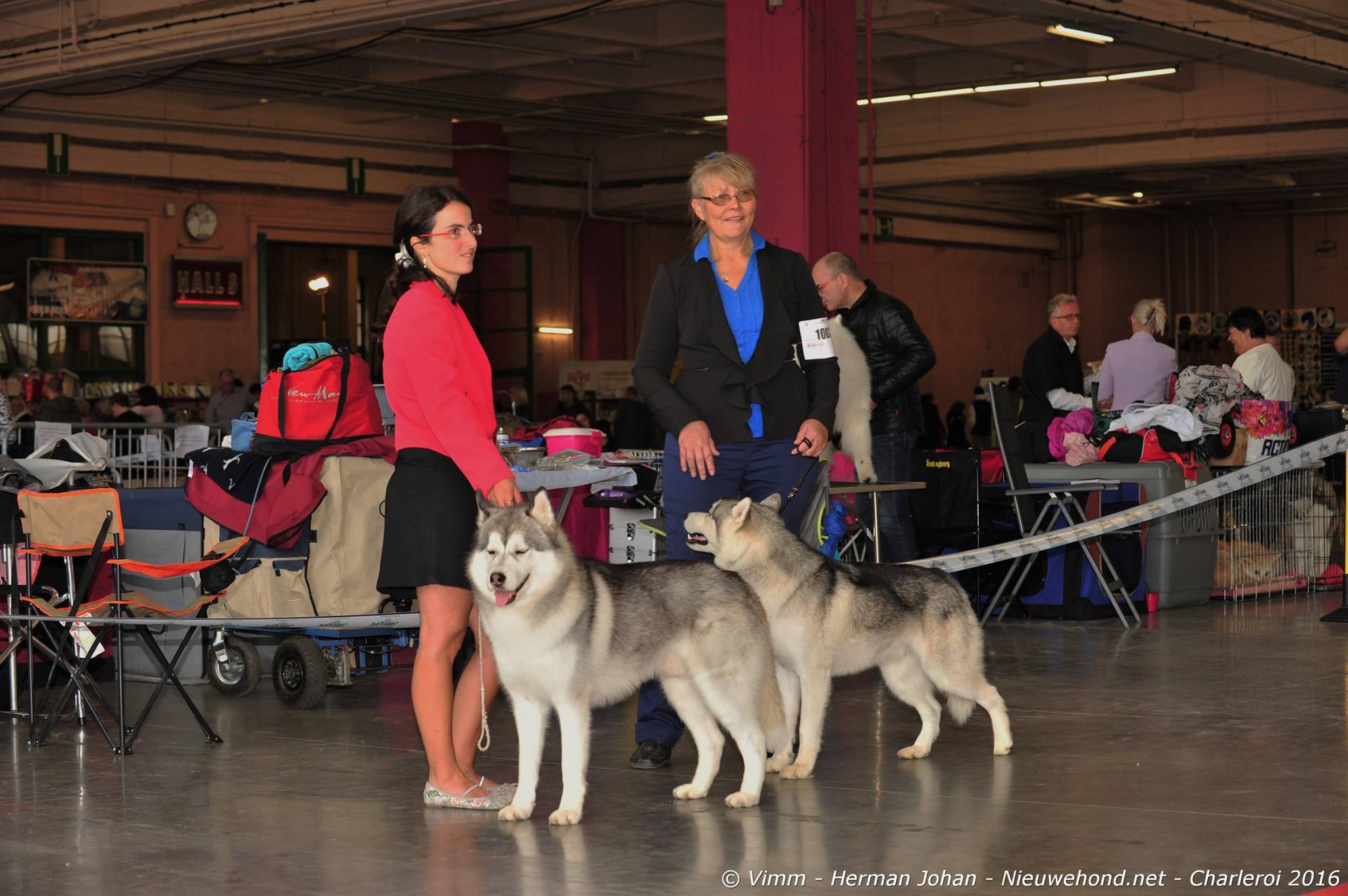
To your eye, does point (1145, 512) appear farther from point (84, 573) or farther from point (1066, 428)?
point (84, 573)

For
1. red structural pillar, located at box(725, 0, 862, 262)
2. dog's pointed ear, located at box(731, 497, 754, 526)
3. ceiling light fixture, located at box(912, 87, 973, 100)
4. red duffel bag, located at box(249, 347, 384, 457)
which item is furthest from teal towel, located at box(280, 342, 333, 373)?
ceiling light fixture, located at box(912, 87, 973, 100)

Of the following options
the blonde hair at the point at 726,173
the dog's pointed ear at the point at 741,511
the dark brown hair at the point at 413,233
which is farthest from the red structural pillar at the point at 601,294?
the dark brown hair at the point at 413,233

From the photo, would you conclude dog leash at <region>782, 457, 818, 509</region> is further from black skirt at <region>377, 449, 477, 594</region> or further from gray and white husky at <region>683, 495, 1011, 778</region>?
black skirt at <region>377, 449, 477, 594</region>

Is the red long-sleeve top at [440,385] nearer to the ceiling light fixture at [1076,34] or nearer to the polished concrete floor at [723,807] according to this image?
the polished concrete floor at [723,807]

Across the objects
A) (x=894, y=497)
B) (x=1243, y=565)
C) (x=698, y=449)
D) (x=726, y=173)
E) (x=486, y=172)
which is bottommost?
(x=1243, y=565)

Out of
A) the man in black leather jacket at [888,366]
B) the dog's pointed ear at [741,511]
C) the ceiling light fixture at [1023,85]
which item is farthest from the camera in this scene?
the ceiling light fixture at [1023,85]

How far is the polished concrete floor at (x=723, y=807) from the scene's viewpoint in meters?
3.70

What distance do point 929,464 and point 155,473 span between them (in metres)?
5.90

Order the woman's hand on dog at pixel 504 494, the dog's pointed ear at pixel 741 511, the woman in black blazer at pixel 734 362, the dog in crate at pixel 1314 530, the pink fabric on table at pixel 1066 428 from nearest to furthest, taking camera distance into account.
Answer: the woman's hand on dog at pixel 504 494 → the dog's pointed ear at pixel 741 511 → the woman in black blazer at pixel 734 362 → the pink fabric on table at pixel 1066 428 → the dog in crate at pixel 1314 530

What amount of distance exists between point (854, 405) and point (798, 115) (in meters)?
2.72

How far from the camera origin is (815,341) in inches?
192

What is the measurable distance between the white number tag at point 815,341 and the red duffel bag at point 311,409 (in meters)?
2.51

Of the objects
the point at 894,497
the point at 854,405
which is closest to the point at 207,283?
the point at 894,497

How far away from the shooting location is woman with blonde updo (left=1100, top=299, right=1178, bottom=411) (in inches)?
393
